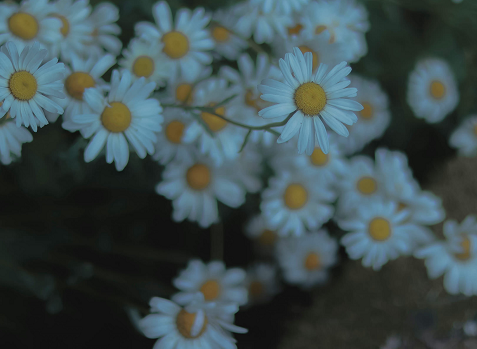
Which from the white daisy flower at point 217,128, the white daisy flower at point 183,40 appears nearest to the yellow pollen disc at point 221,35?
the white daisy flower at point 183,40

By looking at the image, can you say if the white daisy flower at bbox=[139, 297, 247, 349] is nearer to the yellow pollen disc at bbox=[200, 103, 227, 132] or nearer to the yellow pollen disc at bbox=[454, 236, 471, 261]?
the yellow pollen disc at bbox=[200, 103, 227, 132]

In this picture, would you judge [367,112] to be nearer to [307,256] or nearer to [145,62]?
[307,256]

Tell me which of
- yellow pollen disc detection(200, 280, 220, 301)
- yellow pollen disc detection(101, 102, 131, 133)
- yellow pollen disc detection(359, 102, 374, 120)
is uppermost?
yellow pollen disc detection(359, 102, 374, 120)

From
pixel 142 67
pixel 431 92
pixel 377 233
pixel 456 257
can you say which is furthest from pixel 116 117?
pixel 431 92

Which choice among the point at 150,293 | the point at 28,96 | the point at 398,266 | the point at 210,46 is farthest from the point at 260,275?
the point at 28,96

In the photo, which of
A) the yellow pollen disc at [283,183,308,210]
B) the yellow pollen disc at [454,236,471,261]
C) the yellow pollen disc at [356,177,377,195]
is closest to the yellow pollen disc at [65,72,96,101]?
the yellow pollen disc at [283,183,308,210]

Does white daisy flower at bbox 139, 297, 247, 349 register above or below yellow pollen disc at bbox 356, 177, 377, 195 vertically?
below
